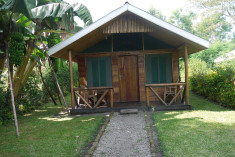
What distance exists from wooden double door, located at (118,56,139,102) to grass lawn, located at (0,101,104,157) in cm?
285

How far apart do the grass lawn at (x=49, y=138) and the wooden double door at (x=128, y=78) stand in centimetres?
285

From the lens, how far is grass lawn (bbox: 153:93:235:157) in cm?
390

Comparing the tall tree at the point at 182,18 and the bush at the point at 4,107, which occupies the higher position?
the tall tree at the point at 182,18

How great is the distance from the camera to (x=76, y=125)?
6.24m

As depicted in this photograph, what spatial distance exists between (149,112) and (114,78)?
250cm

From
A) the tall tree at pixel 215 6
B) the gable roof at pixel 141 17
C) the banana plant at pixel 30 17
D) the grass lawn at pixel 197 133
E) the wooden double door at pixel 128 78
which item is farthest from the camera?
the tall tree at pixel 215 6

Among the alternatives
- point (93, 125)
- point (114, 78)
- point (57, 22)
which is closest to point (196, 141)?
point (93, 125)

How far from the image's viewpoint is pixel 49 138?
5.12 meters

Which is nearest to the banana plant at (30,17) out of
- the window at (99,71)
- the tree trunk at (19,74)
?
the tree trunk at (19,74)

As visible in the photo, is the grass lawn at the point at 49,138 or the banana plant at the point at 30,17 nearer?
the grass lawn at the point at 49,138

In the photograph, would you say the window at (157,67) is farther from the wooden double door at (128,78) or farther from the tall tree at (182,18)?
the tall tree at (182,18)

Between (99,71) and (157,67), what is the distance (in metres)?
2.60

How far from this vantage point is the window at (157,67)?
9422 millimetres

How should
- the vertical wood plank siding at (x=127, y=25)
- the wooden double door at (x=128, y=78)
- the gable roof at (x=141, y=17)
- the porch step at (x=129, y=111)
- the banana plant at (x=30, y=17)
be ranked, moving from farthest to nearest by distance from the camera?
the wooden double door at (x=128, y=78) → the porch step at (x=129, y=111) → the vertical wood plank siding at (x=127, y=25) → the gable roof at (x=141, y=17) → the banana plant at (x=30, y=17)
